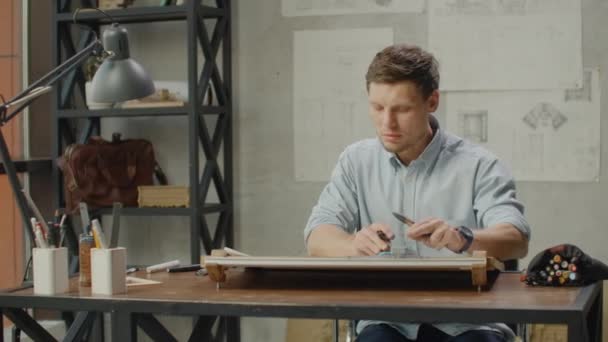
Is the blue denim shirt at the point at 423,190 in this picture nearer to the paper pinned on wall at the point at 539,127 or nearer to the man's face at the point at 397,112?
the man's face at the point at 397,112

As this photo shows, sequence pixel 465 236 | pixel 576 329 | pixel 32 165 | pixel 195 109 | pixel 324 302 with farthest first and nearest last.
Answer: pixel 32 165, pixel 195 109, pixel 465 236, pixel 324 302, pixel 576 329

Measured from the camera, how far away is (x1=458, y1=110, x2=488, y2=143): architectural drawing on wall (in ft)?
14.5

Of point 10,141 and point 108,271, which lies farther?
point 10,141

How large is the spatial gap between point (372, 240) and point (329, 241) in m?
0.33

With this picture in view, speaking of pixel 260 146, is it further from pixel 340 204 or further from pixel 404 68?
pixel 404 68

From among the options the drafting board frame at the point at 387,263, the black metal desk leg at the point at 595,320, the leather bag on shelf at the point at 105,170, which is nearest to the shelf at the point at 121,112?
the leather bag on shelf at the point at 105,170

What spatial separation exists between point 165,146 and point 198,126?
1.49 ft

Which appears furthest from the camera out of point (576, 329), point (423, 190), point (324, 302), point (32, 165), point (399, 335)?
point (32, 165)

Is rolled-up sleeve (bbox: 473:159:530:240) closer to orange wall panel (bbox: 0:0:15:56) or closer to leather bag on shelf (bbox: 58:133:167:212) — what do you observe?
leather bag on shelf (bbox: 58:133:167:212)

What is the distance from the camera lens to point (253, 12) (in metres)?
4.68

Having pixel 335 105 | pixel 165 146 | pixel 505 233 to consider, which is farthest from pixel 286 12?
pixel 505 233

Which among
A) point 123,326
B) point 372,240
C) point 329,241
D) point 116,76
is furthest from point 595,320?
point 116,76

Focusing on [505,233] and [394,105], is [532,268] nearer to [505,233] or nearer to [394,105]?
[505,233]

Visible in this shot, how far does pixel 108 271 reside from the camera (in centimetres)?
231
